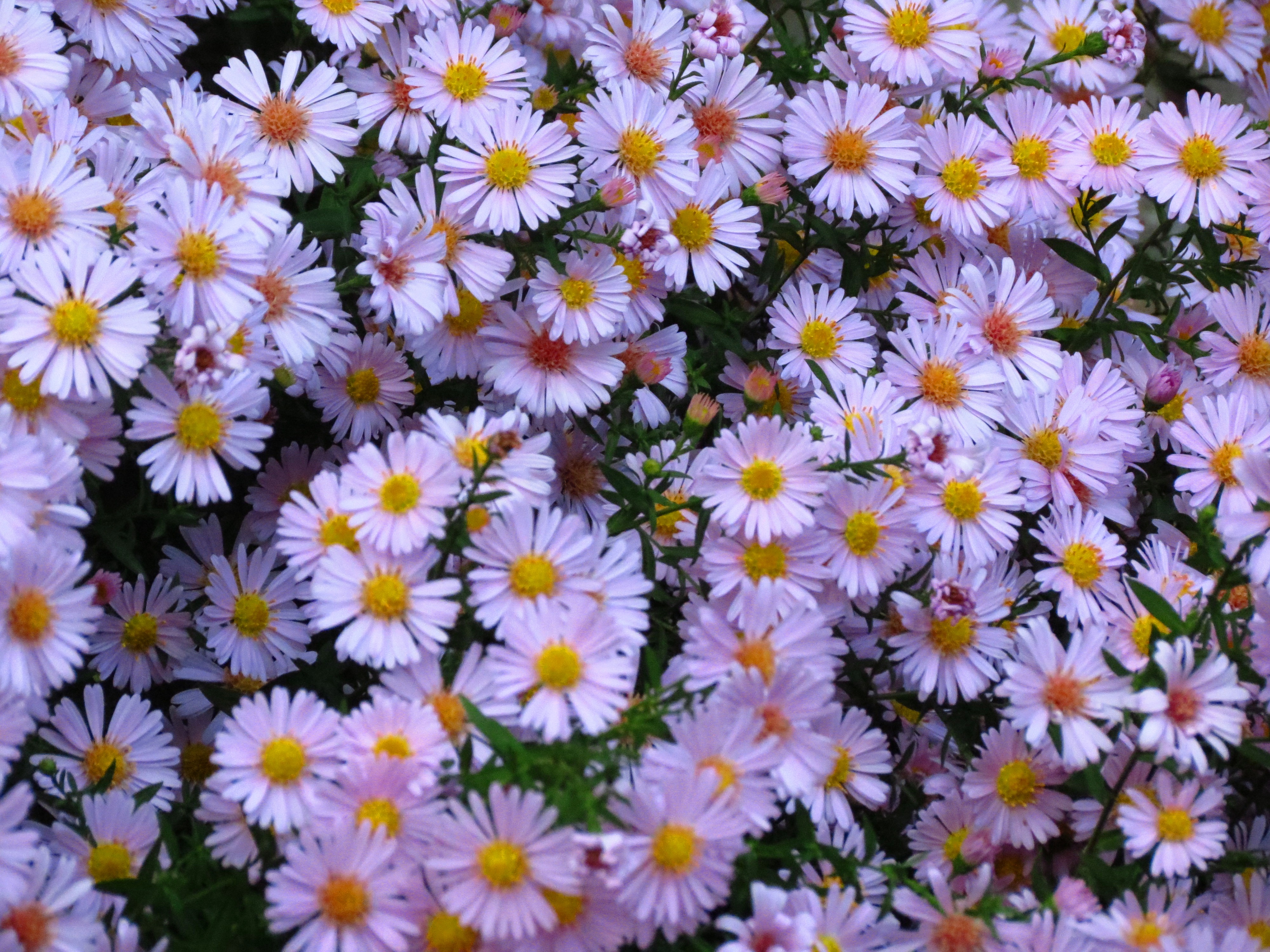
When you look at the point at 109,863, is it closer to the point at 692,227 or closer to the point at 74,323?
the point at 74,323

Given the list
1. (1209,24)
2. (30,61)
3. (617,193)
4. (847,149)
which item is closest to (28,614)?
(30,61)

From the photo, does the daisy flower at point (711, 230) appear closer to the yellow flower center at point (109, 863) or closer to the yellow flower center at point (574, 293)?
the yellow flower center at point (574, 293)

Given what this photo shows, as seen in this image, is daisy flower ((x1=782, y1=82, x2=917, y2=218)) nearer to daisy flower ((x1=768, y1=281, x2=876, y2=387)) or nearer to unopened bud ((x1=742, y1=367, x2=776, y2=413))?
daisy flower ((x1=768, y1=281, x2=876, y2=387))

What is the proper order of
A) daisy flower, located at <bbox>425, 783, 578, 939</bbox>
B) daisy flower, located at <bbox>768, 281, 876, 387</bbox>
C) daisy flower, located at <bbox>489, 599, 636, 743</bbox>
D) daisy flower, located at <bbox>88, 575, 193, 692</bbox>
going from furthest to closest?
daisy flower, located at <bbox>768, 281, 876, 387</bbox>
daisy flower, located at <bbox>88, 575, 193, 692</bbox>
daisy flower, located at <bbox>489, 599, 636, 743</bbox>
daisy flower, located at <bbox>425, 783, 578, 939</bbox>

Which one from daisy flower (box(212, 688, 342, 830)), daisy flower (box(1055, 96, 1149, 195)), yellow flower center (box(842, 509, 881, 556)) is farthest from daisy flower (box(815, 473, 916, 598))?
daisy flower (box(1055, 96, 1149, 195))

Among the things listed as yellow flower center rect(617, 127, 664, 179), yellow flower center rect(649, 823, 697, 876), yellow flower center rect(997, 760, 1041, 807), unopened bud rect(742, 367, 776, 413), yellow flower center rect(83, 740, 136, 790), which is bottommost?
yellow flower center rect(649, 823, 697, 876)

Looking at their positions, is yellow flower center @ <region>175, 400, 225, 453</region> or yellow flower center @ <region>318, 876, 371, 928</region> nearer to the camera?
yellow flower center @ <region>318, 876, 371, 928</region>

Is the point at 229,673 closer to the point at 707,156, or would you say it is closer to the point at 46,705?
the point at 46,705
